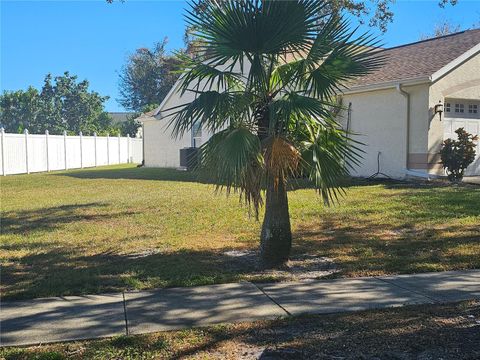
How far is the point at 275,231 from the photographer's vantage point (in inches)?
269

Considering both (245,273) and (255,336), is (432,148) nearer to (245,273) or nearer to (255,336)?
(245,273)

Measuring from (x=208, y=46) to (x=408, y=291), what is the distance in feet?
12.8

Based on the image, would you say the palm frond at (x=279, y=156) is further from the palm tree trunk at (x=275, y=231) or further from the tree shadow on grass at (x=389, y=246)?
the tree shadow on grass at (x=389, y=246)


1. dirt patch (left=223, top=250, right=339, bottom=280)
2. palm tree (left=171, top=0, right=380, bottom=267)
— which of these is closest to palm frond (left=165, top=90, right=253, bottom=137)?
palm tree (left=171, top=0, right=380, bottom=267)

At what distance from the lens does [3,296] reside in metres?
5.64

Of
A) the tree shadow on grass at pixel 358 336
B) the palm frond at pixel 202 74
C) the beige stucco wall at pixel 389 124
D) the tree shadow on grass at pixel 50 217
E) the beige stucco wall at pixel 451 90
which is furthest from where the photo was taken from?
the beige stucco wall at pixel 389 124

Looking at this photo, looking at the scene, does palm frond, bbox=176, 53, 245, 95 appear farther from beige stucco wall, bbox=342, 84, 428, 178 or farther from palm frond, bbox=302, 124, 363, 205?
beige stucco wall, bbox=342, 84, 428, 178

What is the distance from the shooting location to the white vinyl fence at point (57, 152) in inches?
1058

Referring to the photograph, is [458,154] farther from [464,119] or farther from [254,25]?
[254,25]

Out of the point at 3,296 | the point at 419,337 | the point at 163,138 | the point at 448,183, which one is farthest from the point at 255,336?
the point at 163,138

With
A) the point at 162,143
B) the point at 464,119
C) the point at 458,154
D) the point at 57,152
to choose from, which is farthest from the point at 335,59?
the point at 57,152

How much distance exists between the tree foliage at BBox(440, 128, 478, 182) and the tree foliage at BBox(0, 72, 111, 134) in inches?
2031

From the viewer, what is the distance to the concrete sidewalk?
4633 mm

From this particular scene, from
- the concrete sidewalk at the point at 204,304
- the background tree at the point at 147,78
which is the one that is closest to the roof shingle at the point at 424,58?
the concrete sidewalk at the point at 204,304
